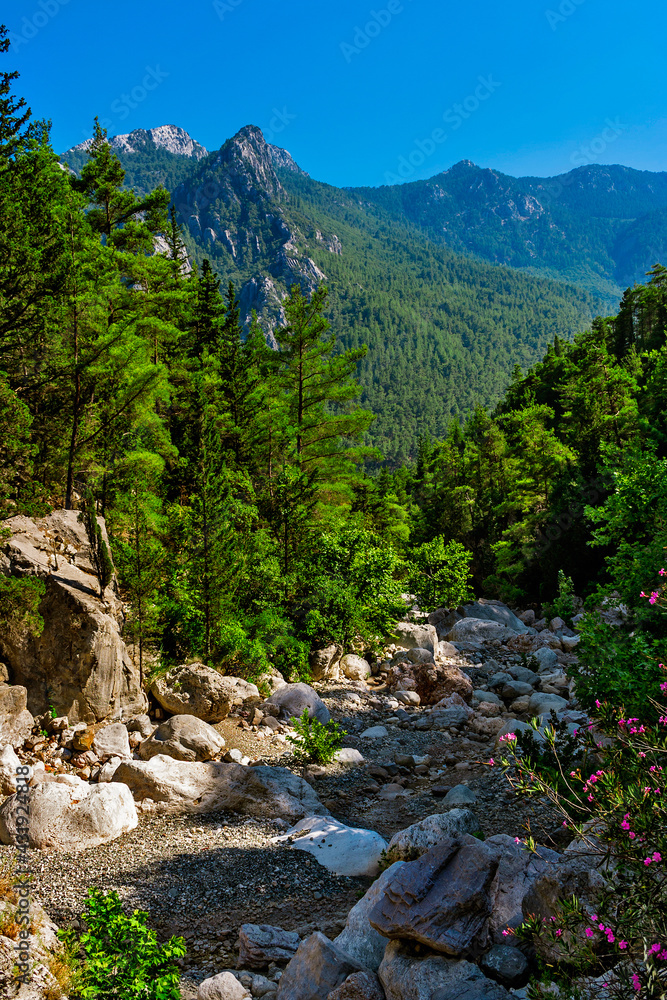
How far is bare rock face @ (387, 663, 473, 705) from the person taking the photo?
13852 mm

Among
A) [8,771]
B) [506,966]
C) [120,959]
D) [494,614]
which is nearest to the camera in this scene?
[120,959]

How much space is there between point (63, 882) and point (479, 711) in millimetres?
8872

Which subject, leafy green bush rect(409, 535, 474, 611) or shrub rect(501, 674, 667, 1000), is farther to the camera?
leafy green bush rect(409, 535, 474, 611)

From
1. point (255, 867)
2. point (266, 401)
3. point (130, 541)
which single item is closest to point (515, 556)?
point (266, 401)

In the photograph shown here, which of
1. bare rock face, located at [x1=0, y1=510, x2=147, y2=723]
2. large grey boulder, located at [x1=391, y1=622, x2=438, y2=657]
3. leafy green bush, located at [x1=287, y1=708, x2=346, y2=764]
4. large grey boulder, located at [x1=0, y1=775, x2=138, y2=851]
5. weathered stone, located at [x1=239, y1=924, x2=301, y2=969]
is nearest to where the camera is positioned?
weathered stone, located at [x1=239, y1=924, x2=301, y2=969]

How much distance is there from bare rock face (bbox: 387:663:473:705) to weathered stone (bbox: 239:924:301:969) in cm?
836

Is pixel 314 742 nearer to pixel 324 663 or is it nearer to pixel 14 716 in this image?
pixel 324 663

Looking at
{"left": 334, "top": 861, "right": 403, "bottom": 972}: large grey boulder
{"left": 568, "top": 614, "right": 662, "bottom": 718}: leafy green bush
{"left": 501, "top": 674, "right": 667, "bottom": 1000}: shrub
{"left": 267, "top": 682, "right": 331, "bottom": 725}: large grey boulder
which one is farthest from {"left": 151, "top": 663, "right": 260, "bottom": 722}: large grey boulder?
{"left": 501, "top": 674, "right": 667, "bottom": 1000}: shrub

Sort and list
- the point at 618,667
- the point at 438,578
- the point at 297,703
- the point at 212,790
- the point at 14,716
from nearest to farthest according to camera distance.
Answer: the point at 618,667
the point at 212,790
the point at 14,716
the point at 297,703
the point at 438,578

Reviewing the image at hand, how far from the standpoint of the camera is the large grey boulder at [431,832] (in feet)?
18.2

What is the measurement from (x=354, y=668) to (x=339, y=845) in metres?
8.38

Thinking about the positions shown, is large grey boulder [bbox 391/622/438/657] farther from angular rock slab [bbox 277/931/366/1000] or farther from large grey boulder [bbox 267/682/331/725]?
angular rock slab [bbox 277/931/366/1000]

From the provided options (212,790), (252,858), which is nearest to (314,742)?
(212,790)

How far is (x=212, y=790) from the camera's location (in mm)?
8586
